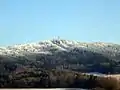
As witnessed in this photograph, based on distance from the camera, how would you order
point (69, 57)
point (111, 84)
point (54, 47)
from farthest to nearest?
point (54, 47) < point (69, 57) < point (111, 84)

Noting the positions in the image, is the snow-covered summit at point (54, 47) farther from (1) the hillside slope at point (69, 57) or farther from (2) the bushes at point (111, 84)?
A: (2) the bushes at point (111, 84)

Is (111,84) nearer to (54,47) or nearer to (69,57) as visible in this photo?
(69,57)

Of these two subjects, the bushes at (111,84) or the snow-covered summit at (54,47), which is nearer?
the bushes at (111,84)

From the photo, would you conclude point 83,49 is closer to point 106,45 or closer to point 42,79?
point 106,45

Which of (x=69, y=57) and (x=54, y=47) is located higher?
(x=54, y=47)

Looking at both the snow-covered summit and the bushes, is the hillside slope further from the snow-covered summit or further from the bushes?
the bushes

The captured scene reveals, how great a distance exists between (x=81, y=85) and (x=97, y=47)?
22.2 metres

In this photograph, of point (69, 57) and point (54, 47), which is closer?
point (69, 57)

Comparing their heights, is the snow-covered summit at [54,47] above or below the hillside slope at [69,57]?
above

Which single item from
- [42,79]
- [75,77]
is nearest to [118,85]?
[75,77]

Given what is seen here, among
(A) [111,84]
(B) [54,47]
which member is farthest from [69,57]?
(A) [111,84]

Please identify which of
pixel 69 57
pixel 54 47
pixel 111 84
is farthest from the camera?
pixel 54 47

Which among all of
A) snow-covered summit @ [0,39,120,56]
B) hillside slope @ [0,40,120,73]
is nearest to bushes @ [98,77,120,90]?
hillside slope @ [0,40,120,73]

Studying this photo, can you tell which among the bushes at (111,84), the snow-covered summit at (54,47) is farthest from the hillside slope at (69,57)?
the bushes at (111,84)
